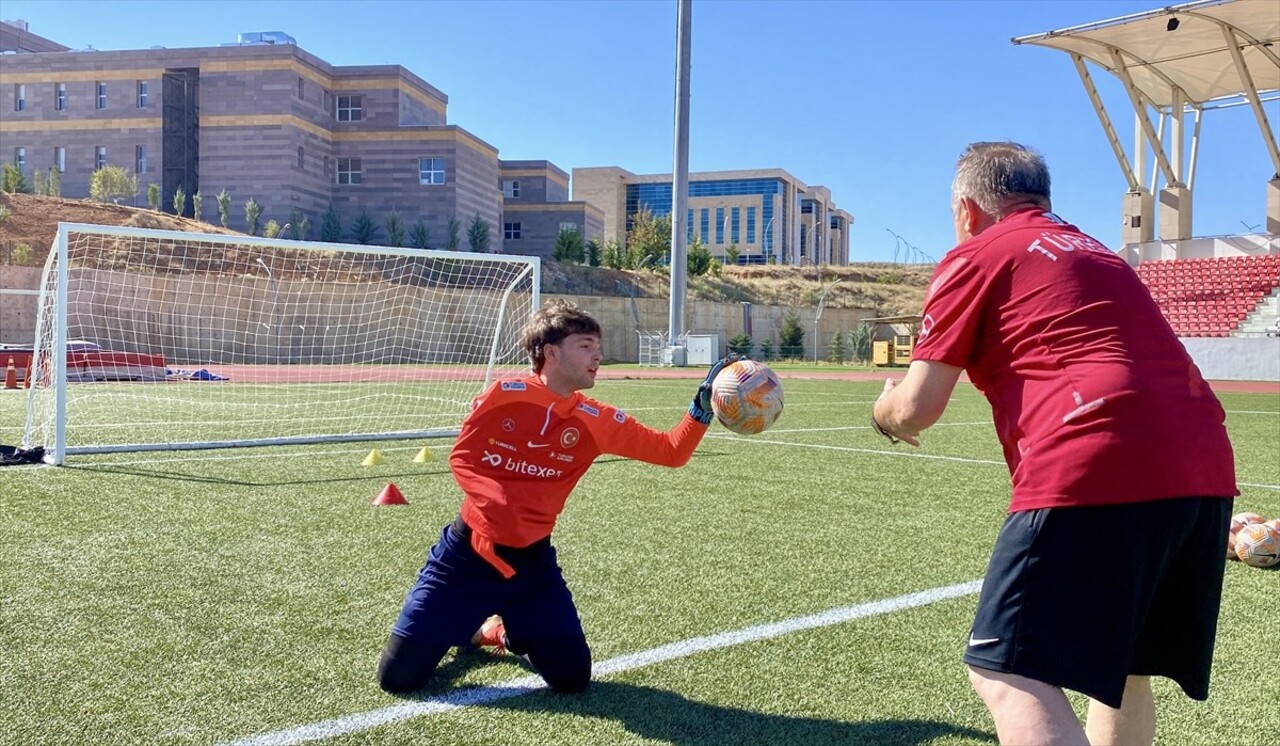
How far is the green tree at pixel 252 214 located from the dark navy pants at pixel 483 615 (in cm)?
4852

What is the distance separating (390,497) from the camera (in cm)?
695

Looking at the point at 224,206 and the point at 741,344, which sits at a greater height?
the point at 224,206

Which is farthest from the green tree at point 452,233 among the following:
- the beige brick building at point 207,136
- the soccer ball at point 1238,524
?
the soccer ball at point 1238,524

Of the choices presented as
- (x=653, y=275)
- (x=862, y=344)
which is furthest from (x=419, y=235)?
(x=862, y=344)

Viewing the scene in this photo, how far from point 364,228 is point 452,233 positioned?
4.37 m

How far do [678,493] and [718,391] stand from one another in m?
3.96

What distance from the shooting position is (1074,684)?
6.57 feet

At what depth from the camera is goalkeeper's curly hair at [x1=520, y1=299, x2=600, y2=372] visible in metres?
Result: 3.70

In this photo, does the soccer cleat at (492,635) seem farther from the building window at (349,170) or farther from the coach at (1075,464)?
the building window at (349,170)

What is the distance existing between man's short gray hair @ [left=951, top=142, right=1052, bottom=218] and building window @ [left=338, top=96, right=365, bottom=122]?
181 ft

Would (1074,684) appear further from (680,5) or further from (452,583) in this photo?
(680,5)

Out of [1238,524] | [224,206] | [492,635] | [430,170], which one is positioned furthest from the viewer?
[430,170]

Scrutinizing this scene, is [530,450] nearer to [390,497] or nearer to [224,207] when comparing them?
[390,497]

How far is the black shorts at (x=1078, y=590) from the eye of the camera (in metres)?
2.02
